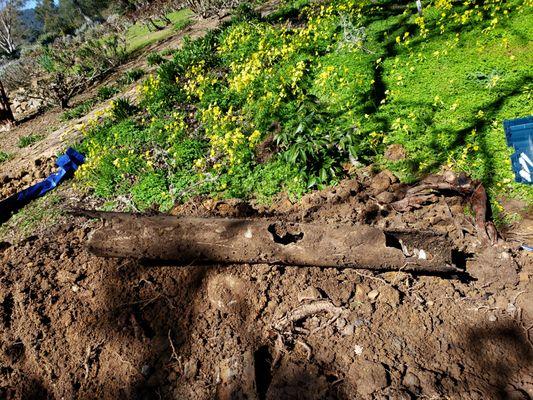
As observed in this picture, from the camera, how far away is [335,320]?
2.51 metres

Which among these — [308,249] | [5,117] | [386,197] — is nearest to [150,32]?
[5,117]

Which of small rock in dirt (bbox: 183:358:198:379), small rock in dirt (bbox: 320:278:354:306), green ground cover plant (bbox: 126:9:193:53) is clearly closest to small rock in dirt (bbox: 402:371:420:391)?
small rock in dirt (bbox: 320:278:354:306)

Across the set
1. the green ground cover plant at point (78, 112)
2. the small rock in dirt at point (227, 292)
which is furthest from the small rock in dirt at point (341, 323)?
the green ground cover plant at point (78, 112)

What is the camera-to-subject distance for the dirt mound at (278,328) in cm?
218

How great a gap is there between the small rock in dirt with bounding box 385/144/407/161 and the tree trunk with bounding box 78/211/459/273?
63.5 inches

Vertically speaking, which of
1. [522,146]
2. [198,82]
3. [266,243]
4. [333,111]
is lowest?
[522,146]

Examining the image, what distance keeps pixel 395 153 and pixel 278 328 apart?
8.07ft

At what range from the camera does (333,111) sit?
16.7 feet

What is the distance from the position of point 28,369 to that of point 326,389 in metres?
2.28

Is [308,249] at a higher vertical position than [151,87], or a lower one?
lower

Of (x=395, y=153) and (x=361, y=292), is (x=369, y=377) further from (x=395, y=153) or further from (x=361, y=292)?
(x=395, y=153)

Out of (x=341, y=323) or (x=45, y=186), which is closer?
(x=341, y=323)

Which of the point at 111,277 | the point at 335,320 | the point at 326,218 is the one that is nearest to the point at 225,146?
the point at 326,218

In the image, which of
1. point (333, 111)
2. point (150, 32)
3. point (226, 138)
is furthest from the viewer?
point (150, 32)
